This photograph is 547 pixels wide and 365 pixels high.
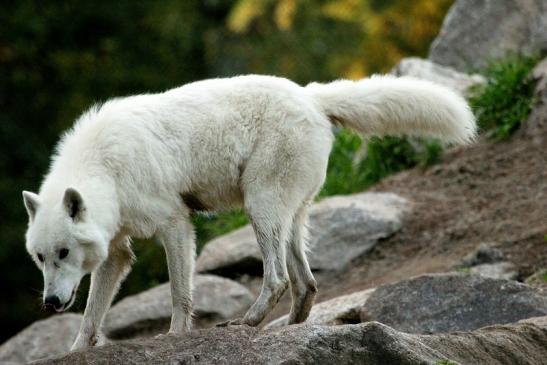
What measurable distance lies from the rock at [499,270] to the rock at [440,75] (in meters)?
3.26

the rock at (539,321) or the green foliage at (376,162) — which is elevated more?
the rock at (539,321)

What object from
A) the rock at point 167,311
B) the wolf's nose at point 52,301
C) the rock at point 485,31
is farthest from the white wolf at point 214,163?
the rock at point 485,31

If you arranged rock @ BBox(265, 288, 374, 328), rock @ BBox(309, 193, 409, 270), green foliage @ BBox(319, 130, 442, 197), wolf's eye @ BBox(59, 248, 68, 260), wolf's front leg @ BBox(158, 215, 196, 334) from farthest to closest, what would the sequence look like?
green foliage @ BBox(319, 130, 442, 197)
rock @ BBox(309, 193, 409, 270)
rock @ BBox(265, 288, 374, 328)
wolf's front leg @ BBox(158, 215, 196, 334)
wolf's eye @ BBox(59, 248, 68, 260)

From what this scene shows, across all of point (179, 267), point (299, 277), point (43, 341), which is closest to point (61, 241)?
point (179, 267)

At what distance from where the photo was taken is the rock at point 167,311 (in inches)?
413

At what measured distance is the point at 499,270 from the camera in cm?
923

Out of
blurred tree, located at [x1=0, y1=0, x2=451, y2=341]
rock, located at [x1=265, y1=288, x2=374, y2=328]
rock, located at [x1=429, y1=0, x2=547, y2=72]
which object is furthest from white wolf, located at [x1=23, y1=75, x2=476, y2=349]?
blurred tree, located at [x1=0, y1=0, x2=451, y2=341]

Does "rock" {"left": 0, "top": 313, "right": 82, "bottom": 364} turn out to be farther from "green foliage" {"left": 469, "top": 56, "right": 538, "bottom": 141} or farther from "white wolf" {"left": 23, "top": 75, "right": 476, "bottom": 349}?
"green foliage" {"left": 469, "top": 56, "right": 538, "bottom": 141}

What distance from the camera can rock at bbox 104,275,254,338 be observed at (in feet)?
34.4

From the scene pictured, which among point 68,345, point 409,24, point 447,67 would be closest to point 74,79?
point 409,24

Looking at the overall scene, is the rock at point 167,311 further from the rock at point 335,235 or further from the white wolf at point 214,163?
the white wolf at point 214,163

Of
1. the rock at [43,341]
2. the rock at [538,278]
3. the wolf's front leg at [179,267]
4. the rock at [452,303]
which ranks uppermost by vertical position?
the wolf's front leg at [179,267]

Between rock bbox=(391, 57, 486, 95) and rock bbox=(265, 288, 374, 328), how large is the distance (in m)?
4.14

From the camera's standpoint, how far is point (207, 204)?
26.0 ft
